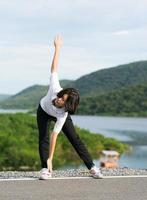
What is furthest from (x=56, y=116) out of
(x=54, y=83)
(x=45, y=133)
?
(x=54, y=83)

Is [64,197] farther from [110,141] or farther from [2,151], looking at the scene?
[110,141]

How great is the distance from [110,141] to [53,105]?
2056 inches

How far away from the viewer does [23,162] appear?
1678 inches

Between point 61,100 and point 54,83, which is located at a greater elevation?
point 54,83

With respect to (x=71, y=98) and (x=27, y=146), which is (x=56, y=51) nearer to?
(x=71, y=98)

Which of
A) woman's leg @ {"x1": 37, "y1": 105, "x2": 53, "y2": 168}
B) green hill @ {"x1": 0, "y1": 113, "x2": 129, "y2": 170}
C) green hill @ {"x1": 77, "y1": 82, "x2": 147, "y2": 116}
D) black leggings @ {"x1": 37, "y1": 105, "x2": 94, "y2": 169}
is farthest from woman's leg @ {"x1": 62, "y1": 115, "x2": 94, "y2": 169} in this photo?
green hill @ {"x1": 77, "y1": 82, "x2": 147, "y2": 116}

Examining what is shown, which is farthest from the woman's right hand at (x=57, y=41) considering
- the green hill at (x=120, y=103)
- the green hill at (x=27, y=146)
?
the green hill at (x=120, y=103)

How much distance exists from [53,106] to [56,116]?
0.16 metres

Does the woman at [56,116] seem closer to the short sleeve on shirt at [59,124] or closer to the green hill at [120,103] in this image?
the short sleeve on shirt at [59,124]

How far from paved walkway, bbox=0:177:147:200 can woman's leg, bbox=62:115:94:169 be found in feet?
1.32

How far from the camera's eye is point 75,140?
26.0 feet

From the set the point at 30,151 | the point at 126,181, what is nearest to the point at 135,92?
the point at 30,151

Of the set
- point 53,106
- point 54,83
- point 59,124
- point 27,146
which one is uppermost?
point 54,83

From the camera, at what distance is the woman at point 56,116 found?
7562 mm
